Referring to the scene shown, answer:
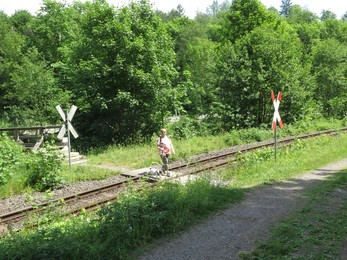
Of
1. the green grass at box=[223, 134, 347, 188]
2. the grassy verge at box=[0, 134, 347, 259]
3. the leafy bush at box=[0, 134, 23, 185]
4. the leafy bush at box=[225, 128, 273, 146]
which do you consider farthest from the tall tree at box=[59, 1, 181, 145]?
the grassy verge at box=[0, 134, 347, 259]

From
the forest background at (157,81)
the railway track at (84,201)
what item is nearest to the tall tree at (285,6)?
the forest background at (157,81)

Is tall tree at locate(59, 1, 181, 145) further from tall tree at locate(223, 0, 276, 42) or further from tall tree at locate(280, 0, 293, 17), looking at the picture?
tall tree at locate(280, 0, 293, 17)

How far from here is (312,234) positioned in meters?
5.79

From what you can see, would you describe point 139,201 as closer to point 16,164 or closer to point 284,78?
point 16,164

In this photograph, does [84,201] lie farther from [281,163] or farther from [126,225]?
[281,163]

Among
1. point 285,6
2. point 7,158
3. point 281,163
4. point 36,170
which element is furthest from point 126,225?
point 285,6

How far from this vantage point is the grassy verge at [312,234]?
5.11m

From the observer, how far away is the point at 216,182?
942 centimetres

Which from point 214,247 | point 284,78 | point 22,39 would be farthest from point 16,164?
point 22,39

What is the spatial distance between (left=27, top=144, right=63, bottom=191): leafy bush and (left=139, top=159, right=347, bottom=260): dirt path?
696cm

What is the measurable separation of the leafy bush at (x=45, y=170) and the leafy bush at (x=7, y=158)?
0.72 metres

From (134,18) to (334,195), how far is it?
1630 centimetres

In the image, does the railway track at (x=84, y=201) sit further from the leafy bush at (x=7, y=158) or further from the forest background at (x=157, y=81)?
the forest background at (x=157, y=81)

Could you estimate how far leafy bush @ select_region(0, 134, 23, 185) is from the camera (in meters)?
11.6
